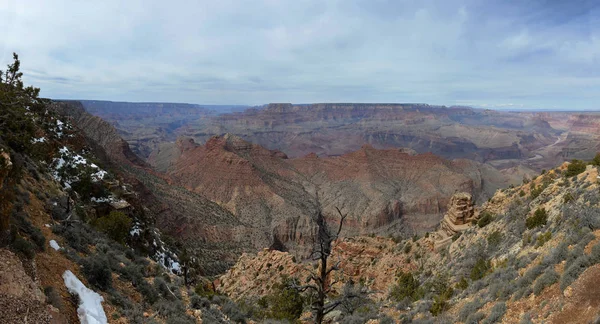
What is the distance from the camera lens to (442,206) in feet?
318

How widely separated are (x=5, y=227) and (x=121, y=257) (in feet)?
21.0

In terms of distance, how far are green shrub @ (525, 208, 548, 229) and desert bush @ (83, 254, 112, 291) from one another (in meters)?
18.7

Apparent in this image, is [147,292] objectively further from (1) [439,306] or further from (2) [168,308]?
(1) [439,306]

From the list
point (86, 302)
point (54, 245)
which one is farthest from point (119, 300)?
point (54, 245)

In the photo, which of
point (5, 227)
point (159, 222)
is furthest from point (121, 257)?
point (159, 222)

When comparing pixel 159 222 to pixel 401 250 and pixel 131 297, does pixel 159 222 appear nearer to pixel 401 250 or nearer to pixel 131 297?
pixel 401 250

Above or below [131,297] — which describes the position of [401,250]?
below

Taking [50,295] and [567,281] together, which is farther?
[567,281]

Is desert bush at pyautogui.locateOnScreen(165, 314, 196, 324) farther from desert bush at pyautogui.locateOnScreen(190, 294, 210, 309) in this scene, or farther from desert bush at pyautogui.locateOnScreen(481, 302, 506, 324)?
desert bush at pyautogui.locateOnScreen(481, 302, 506, 324)

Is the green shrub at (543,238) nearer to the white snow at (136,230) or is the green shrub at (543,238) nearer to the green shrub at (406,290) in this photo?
the green shrub at (406,290)

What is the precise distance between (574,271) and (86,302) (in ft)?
43.6

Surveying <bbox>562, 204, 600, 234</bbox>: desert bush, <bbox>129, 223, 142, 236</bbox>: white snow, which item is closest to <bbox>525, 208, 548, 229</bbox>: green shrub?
<bbox>562, 204, 600, 234</bbox>: desert bush

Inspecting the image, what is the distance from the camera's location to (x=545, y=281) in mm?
9930

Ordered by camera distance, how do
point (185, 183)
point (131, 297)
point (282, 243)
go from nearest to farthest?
point (131, 297)
point (282, 243)
point (185, 183)
